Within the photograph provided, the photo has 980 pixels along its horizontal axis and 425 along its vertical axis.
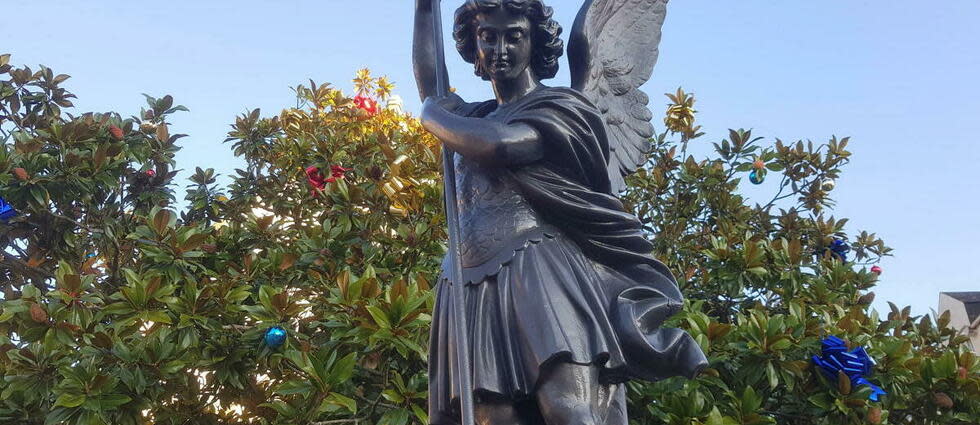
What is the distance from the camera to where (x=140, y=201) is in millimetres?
7109

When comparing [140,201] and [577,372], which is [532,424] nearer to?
[577,372]

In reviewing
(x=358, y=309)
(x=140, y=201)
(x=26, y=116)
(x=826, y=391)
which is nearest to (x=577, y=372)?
(x=358, y=309)

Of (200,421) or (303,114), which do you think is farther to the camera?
(303,114)

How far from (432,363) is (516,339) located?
44cm

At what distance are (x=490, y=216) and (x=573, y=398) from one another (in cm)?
65

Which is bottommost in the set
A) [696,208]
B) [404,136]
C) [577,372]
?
[577,372]

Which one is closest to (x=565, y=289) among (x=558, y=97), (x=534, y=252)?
(x=534, y=252)

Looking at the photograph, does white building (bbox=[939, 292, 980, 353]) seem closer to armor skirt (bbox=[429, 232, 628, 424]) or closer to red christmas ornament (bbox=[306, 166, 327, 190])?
red christmas ornament (bbox=[306, 166, 327, 190])

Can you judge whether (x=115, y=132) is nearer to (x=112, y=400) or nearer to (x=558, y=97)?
(x=112, y=400)

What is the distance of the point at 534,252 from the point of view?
2824mm

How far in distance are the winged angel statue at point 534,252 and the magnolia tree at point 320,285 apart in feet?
6.56

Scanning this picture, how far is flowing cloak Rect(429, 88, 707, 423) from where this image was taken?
2666 mm

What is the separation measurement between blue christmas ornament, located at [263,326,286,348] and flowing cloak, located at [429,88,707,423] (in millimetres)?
2439

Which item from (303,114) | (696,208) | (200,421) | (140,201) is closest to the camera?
(200,421)
